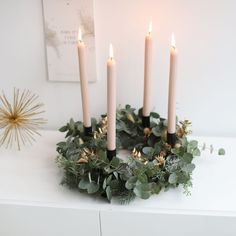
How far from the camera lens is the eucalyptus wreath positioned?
78 cm

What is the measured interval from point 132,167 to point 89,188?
0.10 metres

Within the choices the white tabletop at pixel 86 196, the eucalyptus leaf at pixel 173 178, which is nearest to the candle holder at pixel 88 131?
the white tabletop at pixel 86 196

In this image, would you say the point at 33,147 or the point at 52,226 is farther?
the point at 33,147

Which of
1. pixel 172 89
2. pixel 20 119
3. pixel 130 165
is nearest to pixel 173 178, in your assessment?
pixel 130 165

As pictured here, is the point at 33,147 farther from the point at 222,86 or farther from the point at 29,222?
the point at 222,86

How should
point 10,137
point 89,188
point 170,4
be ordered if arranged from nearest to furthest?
point 89,188 < point 170,4 < point 10,137

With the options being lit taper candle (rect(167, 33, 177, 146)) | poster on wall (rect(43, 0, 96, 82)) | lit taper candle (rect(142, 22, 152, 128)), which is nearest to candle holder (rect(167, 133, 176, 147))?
lit taper candle (rect(167, 33, 177, 146))

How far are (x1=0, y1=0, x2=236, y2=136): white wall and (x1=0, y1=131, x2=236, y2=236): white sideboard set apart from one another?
0.23 meters

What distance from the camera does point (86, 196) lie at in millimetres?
822

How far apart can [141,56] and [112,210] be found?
0.43 m

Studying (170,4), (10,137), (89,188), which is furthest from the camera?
(10,137)

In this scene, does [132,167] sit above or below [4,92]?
below

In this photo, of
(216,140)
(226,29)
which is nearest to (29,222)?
(216,140)

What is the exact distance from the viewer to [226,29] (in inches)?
37.8
